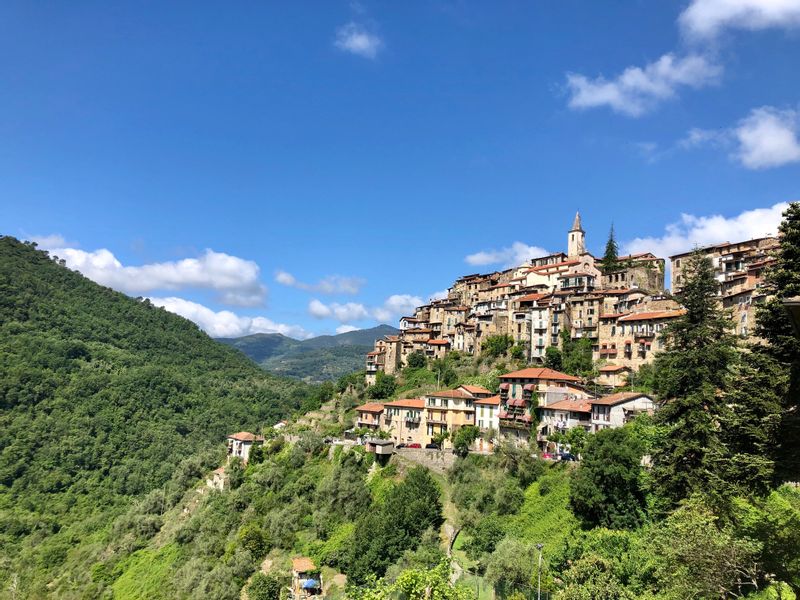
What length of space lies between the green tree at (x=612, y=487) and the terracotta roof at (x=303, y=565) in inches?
942

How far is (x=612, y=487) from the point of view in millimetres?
35375

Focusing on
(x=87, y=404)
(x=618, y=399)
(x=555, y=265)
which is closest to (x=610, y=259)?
(x=555, y=265)

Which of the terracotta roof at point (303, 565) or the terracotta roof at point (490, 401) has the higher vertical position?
the terracotta roof at point (490, 401)

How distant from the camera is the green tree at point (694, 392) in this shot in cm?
2600

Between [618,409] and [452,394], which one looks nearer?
[618,409]

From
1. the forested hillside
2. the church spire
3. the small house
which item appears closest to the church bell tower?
the church spire

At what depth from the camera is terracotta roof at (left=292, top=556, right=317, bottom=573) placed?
4709 cm

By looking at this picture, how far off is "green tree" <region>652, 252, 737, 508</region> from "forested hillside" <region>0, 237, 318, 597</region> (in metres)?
72.2

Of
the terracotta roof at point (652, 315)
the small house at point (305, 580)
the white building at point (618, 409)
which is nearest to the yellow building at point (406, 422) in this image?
the small house at point (305, 580)

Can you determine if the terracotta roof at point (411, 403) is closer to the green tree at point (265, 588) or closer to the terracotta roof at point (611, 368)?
the terracotta roof at point (611, 368)

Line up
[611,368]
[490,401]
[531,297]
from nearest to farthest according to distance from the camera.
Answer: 1. [490,401]
2. [611,368]
3. [531,297]

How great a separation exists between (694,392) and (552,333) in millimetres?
42167

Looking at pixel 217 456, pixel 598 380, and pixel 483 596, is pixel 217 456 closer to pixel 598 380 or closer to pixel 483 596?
pixel 598 380

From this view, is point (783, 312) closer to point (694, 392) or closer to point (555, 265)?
point (694, 392)
